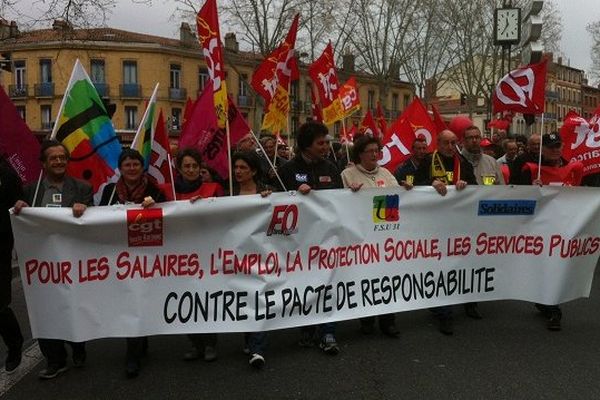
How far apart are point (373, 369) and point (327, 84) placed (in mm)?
5600

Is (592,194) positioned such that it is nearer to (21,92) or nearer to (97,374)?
(97,374)

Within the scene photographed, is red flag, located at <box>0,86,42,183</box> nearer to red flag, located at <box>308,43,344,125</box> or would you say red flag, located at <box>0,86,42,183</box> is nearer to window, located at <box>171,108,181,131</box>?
red flag, located at <box>308,43,344,125</box>

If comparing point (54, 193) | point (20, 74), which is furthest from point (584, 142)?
point (20, 74)

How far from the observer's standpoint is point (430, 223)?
531 cm

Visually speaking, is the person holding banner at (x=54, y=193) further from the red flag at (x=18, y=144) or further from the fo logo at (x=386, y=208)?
the fo logo at (x=386, y=208)

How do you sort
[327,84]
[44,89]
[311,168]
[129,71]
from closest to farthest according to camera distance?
[311,168] < [327,84] < [44,89] < [129,71]

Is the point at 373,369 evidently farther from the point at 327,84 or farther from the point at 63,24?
the point at 63,24

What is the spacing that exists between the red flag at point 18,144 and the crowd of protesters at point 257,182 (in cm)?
21

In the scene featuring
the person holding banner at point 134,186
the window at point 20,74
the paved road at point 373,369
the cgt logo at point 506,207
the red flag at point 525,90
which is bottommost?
the paved road at point 373,369

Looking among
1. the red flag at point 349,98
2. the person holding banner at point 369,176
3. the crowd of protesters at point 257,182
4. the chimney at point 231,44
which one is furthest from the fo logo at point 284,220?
the chimney at point 231,44

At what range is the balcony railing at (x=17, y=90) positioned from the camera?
4853 centimetres

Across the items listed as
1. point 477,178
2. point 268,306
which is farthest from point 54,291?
point 477,178

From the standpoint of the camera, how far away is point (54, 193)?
14.8 ft

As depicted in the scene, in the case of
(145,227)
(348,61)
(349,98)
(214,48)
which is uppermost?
(348,61)
